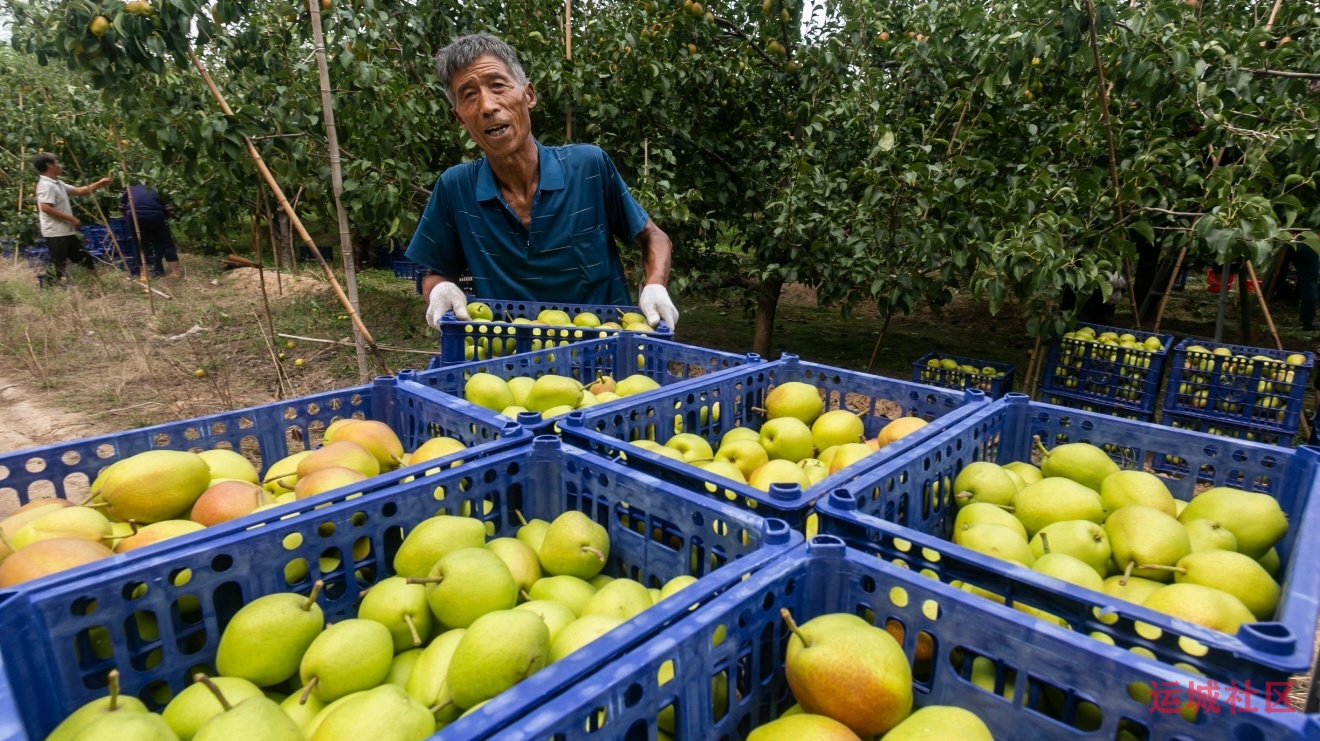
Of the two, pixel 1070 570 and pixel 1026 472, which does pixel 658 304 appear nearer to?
pixel 1026 472

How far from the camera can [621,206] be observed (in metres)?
3.83

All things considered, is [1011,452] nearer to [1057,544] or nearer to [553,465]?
[1057,544]

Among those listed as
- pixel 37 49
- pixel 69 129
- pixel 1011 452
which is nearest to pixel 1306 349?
pixel 1011 452

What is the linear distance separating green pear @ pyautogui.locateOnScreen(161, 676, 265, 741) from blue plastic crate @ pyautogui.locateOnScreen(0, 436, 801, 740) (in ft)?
0.51

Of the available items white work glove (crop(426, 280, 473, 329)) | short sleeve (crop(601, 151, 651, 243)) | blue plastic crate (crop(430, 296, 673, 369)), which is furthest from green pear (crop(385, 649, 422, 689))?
short sleeve (crop(601, 151, 651, 243))

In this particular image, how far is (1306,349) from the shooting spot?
309 inches

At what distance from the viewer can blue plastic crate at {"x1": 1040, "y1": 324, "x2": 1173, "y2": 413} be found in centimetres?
435

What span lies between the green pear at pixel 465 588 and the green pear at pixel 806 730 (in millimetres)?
509

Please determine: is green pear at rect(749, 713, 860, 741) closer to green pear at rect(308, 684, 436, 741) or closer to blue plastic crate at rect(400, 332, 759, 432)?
green pear at rect(308, 684, 436, 741)

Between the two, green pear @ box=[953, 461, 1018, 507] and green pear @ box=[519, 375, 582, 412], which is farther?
green pear @ box=[519, 375, 582, 412]

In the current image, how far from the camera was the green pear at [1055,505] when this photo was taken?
157cm

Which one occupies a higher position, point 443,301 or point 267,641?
point 443,301

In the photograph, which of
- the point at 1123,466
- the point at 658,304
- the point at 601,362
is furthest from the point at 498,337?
the point at 1123,466

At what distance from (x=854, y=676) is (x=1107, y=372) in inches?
177
